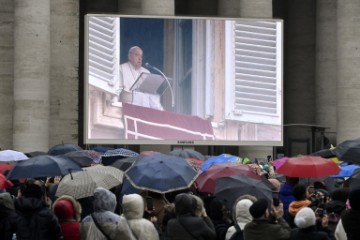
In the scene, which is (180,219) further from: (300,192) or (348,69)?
(348,69)

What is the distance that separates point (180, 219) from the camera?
69.7 ft

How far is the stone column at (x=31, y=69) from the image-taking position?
54.0 m

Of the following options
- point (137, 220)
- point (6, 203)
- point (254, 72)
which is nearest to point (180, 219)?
point (137, 220)

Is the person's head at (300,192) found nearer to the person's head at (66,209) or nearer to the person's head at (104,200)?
the person's head at (66,209)

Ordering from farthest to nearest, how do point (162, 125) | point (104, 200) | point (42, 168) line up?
point (162, 125), point (42, 168), point (104, 200)

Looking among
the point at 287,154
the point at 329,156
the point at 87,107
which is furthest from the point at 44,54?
the point at 329,156

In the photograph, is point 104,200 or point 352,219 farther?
point 104,200

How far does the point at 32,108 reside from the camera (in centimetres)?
5403

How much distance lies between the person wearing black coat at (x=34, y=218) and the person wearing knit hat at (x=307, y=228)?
3963 mm

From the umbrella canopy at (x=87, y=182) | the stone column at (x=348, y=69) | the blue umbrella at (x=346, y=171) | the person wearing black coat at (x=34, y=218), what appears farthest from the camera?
the stone column at (x=348, y=69)

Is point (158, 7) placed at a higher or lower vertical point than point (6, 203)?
higher

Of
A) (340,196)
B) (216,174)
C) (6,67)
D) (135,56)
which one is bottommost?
(340,196)

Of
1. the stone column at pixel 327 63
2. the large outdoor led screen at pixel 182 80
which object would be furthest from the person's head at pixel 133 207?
the stone column at pixel 327 63

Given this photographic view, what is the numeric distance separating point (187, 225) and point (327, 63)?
42657mm
